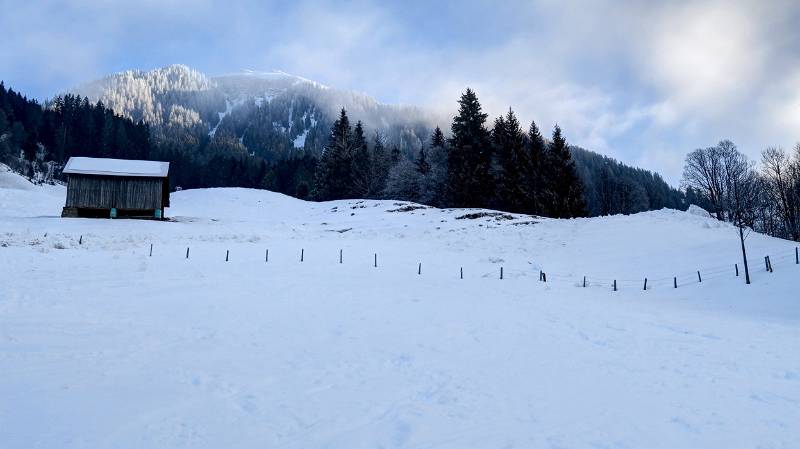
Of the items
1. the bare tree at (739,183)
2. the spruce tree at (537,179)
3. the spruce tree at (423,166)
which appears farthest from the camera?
the spruce tree at (423,166)

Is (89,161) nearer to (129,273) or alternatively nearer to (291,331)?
(129,273)

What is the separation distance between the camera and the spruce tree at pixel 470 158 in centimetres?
5653

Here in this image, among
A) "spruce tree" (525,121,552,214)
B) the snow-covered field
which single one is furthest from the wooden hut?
"spruce tree" (525,121,552,214)

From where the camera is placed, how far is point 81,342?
8.91 metres

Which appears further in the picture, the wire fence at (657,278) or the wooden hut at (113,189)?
the wooden hut at (113,189)

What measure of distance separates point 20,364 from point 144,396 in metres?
2.94

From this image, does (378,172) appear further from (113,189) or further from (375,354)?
(375,354)

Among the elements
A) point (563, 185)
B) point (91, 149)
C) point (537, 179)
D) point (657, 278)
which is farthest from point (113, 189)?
point (91, 149)

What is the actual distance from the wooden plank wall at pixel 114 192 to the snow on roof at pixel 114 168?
62 centimetres

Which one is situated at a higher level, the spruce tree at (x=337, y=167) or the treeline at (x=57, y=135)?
the treeline at (x=57, y=135)

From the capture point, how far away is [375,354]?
9.38 m

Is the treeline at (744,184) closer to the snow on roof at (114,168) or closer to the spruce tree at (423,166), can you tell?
the spruce tree at (423,166)

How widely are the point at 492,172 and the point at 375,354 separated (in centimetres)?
5062

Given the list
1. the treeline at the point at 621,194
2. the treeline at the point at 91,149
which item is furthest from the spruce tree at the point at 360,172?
the treeline at the point at 621,194
